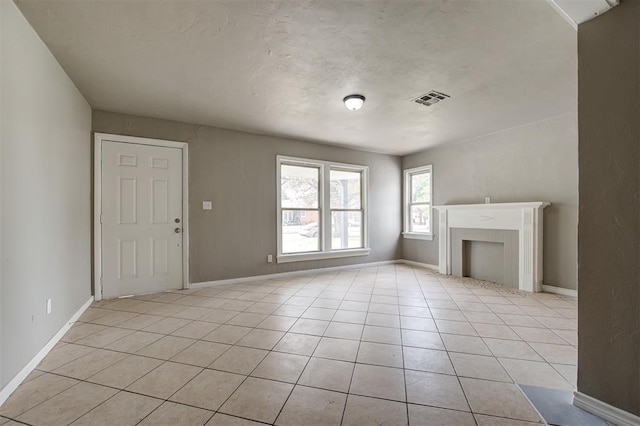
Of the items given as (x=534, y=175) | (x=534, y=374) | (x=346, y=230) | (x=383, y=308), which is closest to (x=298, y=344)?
(x=383, y=308)

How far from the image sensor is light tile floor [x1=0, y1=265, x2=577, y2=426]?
5.18ft

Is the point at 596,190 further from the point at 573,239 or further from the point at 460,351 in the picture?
the point at 573,239

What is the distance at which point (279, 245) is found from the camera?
4965 millimetres

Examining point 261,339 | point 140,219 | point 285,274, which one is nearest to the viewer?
point 261,339

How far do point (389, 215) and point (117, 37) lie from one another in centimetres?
533

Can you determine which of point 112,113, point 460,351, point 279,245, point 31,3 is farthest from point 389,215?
point 31,3

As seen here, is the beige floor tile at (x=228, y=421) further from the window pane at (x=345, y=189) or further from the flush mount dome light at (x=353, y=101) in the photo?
the window pane at (x=345, y=189)

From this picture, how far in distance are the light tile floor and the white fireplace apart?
587mm

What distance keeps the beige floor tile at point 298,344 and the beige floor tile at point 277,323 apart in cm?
19

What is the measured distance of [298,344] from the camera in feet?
7.89

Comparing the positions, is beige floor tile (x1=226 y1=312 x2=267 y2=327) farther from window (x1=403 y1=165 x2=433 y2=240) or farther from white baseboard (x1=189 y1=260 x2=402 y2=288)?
window (x1=403 y1=165 x2=433 y2=240)

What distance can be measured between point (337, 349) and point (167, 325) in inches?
68.2

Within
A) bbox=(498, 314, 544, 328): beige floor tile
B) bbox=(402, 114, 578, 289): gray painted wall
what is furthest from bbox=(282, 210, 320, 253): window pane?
bbox=(498, 314, 544, 328): beige floor tile

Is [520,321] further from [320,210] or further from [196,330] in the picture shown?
[320,210]
